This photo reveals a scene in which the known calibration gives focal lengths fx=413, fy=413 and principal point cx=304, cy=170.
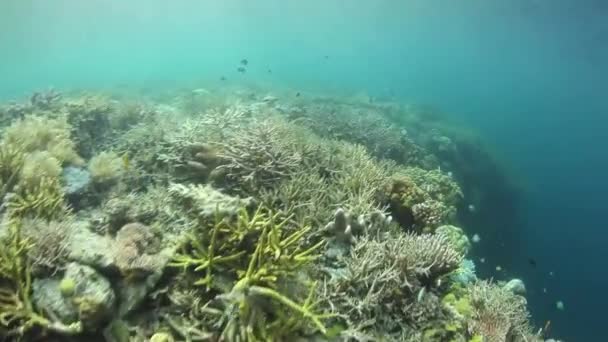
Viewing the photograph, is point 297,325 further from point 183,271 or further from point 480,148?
point 480,148

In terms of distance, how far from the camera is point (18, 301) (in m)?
3.51

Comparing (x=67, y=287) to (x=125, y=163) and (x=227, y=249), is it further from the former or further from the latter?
(x=125, y=163)

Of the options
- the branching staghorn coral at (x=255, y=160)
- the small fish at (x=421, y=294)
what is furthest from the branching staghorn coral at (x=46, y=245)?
the small fish at (x=421, y=294)

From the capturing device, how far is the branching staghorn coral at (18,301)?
3428 mm

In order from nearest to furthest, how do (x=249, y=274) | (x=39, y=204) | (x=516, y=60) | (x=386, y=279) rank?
(x=249, y=274)
(x=386, y=279)
(x=39, y=204)
(x=516, y=60)

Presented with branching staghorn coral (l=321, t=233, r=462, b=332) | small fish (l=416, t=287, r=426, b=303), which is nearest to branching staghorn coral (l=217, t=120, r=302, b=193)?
branching staghorn coral (l=321, t=233, r=462, b=332)

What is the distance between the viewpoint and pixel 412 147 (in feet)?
57.5

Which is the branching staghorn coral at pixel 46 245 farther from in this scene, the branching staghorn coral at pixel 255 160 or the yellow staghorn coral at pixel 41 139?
the yellow staghorn coral at pixel 41 139

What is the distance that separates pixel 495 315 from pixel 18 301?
532 centimetres

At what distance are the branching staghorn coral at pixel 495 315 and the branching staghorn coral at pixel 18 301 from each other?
4502 millimetres

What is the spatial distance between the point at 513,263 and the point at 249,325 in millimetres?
23226

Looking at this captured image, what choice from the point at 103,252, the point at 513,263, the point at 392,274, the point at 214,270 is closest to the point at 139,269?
the point at 103,252

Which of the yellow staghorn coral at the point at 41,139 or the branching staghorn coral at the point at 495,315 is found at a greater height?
the yellow staghorn coral at the point at 41,139

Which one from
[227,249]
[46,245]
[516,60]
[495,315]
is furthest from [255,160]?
[516,60]
